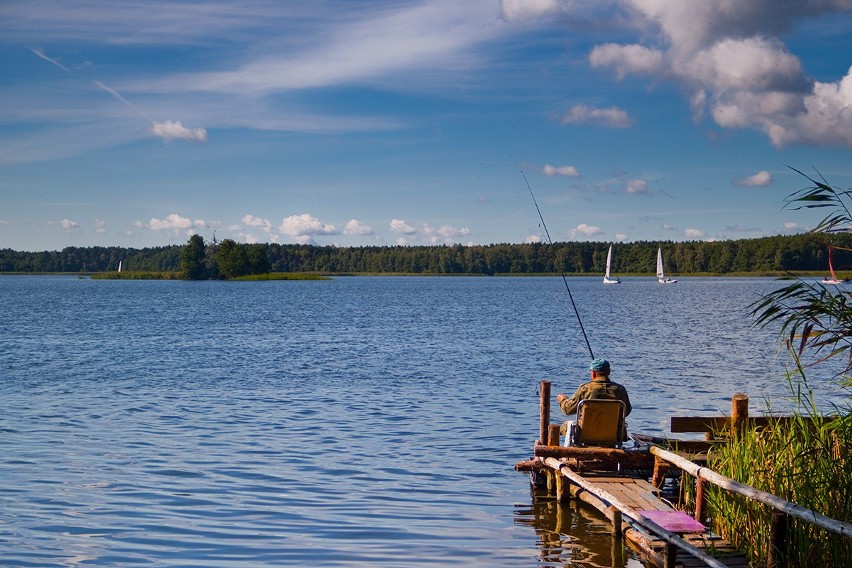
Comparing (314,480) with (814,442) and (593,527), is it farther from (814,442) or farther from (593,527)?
(814,442)

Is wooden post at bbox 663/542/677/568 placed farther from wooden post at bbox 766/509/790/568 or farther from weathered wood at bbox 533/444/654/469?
weathered wood at bbox 533/444/654/469

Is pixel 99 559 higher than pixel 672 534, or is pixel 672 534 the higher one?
pixel 672 534

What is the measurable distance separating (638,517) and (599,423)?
317 cm

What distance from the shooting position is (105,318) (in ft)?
Answer: 204

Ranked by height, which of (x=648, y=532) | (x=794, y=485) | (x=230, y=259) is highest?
(x=230, y=259)

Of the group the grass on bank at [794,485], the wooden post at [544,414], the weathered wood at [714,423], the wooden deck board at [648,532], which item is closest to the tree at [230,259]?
the wooden post at [544,414]

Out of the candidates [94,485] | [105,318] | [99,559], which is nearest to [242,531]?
[99,559]

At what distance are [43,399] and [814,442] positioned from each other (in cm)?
1890

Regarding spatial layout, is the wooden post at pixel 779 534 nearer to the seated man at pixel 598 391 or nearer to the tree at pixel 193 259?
the seated man at pixel 598 391

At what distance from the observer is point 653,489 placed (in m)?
11.3

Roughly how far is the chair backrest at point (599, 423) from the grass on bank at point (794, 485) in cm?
206

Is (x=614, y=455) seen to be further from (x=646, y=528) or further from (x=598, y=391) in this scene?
(x=646, y=528)

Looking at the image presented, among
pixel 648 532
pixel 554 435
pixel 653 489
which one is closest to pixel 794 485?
pixel 648 532

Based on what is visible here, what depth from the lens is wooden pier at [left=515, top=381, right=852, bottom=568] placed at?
835cm
